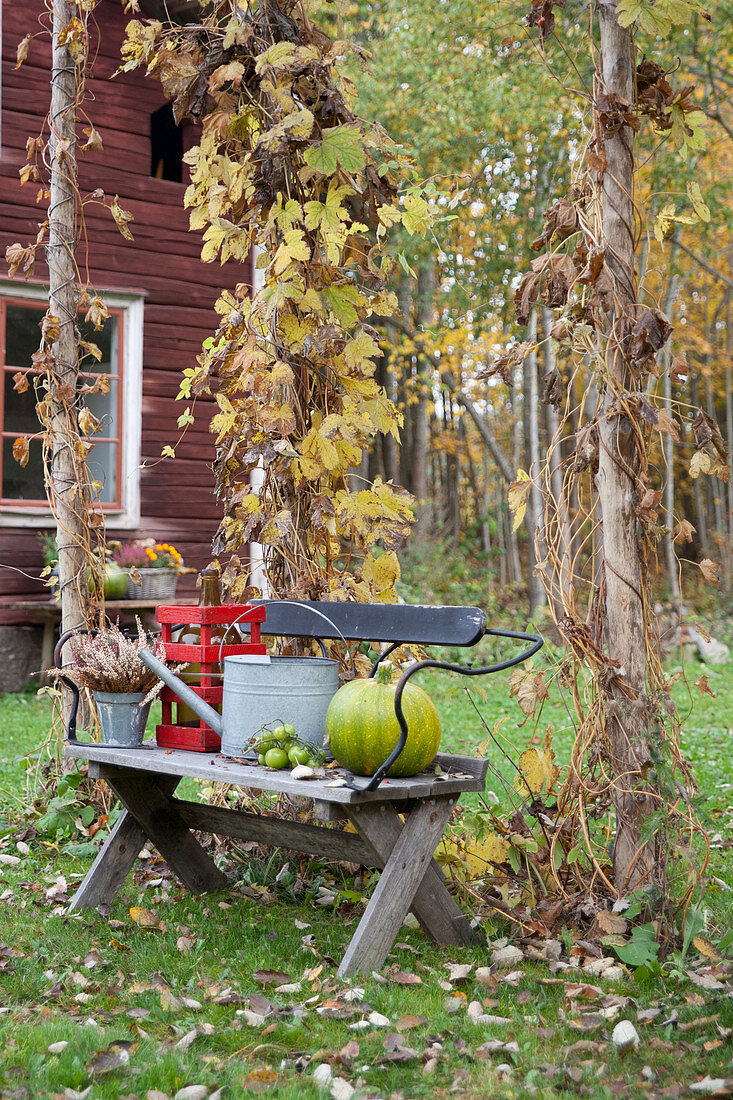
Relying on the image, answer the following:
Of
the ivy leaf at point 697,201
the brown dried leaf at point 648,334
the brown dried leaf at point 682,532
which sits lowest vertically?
the brown dried leaf at point 682,532

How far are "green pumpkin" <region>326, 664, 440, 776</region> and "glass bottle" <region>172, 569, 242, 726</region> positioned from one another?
0.59m

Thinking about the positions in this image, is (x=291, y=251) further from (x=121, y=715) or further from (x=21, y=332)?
(x=21, y=332)

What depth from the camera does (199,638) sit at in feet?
11.2

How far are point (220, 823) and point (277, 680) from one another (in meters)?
0.85

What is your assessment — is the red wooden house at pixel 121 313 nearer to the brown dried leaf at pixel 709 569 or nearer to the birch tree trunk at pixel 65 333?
the birch tree trunk at pixel 65 333

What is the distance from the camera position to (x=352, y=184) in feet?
11.9

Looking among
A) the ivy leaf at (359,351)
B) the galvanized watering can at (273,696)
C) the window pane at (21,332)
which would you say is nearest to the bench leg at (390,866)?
the galvanized watering can at (273,696)

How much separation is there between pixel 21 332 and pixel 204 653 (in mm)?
6037

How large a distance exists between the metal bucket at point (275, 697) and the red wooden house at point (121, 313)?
555 cm

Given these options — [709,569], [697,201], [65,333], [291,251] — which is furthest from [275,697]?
[65,333]

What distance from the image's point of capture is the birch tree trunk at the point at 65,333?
14.8 feet

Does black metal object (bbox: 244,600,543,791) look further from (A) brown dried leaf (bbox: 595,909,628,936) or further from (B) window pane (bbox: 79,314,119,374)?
(B) window pane (bbox: 79,314,119,374)

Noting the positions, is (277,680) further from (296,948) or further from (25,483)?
(25,483)

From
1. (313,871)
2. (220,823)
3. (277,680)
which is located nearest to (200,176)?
(277,680)
